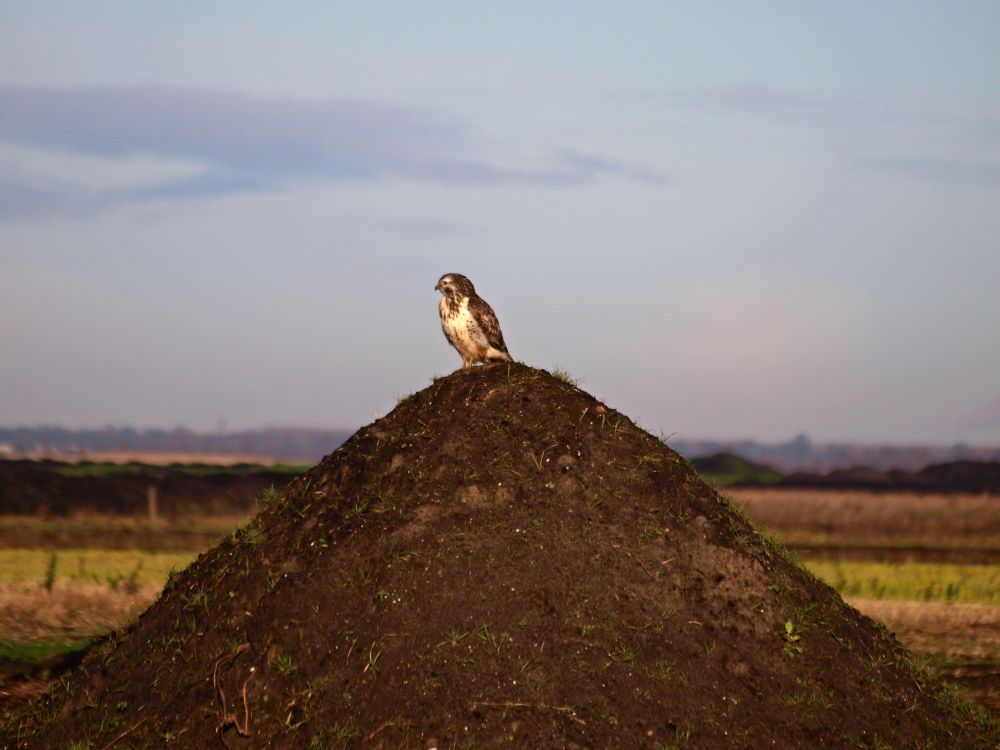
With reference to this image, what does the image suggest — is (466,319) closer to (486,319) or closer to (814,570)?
(486,319)

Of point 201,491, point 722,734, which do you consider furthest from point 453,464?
point 201,491

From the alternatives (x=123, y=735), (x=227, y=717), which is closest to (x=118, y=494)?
(x=123, y=735)

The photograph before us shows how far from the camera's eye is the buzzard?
10961 mm

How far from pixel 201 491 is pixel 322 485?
31.4m

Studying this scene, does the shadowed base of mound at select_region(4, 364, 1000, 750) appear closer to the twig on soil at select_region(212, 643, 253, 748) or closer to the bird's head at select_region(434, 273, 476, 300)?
the twig on soil at select_region(212, 643, 253, 748)

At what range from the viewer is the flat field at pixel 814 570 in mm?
14938

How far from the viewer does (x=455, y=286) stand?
11.0 m

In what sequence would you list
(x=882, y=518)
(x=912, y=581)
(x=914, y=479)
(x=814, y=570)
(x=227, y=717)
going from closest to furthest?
1. (x=227, y=717)
2. (x=912, y=581)
3. (x=814, y=570)
4. (x=882, y=518)
5. (x=914, y=479)

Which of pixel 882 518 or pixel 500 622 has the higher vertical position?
pixel 500 622

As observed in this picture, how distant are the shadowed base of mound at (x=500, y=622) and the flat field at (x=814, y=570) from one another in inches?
67.3

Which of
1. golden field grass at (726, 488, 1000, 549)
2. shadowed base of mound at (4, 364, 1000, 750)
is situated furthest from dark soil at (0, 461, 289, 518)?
shadowed base of mound at (4, 364, 1000, 750)

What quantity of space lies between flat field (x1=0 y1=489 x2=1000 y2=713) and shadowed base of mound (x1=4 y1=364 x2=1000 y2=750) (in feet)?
5.61

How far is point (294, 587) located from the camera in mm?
9547

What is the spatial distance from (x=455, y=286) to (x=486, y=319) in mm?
400
